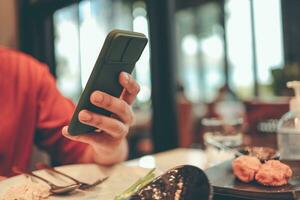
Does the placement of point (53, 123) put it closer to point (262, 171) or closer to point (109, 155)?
point (109, 155)

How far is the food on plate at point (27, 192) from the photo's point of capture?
57 centimetres

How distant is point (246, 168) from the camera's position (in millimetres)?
625

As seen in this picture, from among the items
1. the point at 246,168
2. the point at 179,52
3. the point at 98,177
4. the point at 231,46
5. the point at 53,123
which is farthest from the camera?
the point at 231,46

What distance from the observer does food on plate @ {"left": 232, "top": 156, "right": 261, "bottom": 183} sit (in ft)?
2.03

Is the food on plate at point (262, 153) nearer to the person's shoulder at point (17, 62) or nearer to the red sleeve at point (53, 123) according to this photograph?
the red sleeve at point (53, 123)

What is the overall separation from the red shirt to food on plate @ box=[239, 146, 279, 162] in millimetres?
478

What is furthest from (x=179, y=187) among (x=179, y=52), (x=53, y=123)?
(x=179, y=52)

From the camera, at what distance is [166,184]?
1.74 feet

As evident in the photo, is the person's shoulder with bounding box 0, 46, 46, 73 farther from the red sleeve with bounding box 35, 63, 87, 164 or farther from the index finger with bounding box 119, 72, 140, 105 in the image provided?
the index finger with bounding box 119, 72, 140, 105

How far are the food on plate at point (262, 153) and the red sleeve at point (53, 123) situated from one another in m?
0.49

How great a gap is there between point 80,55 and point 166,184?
230 centimetres

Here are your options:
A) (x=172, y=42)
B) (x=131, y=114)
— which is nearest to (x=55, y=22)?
(x=172, y=42)

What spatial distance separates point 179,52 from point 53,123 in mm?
3137

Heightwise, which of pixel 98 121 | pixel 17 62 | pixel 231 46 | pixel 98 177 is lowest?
pixel 98 177
